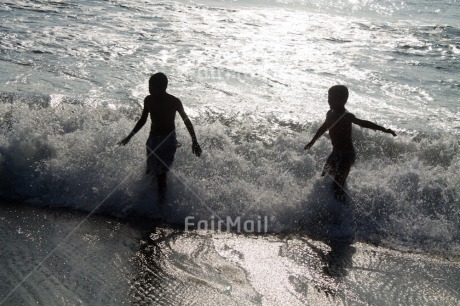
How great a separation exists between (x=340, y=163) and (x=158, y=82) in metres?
2.47

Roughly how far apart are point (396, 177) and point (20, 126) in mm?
5675

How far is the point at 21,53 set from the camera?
12.7 m

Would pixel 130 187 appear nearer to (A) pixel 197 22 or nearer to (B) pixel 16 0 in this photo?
(A) pixel 197 22

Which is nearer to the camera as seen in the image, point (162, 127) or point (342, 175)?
point (162, 127)

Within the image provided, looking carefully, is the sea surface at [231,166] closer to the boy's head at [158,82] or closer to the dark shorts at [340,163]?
the dark shorts at [340,163]

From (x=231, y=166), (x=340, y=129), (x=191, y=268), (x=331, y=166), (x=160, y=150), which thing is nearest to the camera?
(x=191, y=268)

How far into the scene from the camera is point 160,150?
602 centimetres

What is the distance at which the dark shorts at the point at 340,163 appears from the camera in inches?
245

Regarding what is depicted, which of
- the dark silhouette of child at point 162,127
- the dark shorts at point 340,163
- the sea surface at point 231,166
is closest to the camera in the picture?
the sea surface at point 231,166

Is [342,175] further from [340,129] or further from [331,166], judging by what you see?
[340,129]

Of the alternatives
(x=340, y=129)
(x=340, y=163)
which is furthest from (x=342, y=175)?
(x=340, y=129)

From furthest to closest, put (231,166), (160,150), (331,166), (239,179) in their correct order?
(231,166)
(239,179)
(331,166)
(160,150)

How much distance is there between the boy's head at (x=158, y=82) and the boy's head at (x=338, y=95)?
1.99 metres

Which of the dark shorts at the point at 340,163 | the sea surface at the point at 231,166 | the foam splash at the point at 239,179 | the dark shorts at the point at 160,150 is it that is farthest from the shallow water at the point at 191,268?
the dark shorts at the point at 340,163
